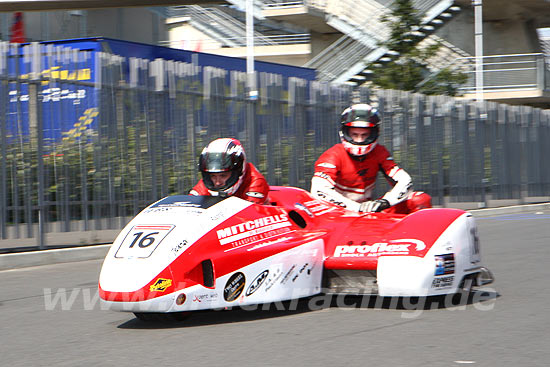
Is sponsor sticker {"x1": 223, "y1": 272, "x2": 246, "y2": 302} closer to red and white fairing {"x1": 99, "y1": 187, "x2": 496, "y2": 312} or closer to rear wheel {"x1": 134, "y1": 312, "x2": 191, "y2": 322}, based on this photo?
red and white fairing {"x1": 99, "y1": 187, "x2": 496, "y2": 312}

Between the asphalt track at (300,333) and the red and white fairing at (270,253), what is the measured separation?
0.23 meters

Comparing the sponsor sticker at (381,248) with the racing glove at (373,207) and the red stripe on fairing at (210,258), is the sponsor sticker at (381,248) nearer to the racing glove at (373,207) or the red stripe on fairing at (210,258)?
the red stripe on fairing at (210,258)

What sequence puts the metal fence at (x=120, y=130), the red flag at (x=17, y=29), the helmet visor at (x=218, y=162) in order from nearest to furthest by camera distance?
the helmet visor at (x=218, y=162)
the metal fence at (x=120, y=130)
the red flag at (x=17, y=29)

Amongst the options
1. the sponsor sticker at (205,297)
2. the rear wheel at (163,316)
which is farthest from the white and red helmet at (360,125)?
the sponsor sticker at (205,297)

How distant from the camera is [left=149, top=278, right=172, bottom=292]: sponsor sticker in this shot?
6.09 meters

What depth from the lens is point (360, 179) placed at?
9.04 meters

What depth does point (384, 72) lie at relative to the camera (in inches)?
1056

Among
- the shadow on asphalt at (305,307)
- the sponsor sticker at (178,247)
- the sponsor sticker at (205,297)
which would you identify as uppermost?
the sponsor sticker at (178,247)

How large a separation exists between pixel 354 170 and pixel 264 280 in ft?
8.58

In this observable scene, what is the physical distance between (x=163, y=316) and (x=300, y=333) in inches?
44.8

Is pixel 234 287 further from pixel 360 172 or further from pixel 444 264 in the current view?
pixel 360 172

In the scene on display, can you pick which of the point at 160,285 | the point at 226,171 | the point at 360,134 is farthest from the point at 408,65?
the point at 160,285

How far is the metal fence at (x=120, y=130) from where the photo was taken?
11.4m

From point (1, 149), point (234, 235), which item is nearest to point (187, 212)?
point (234, 235)
